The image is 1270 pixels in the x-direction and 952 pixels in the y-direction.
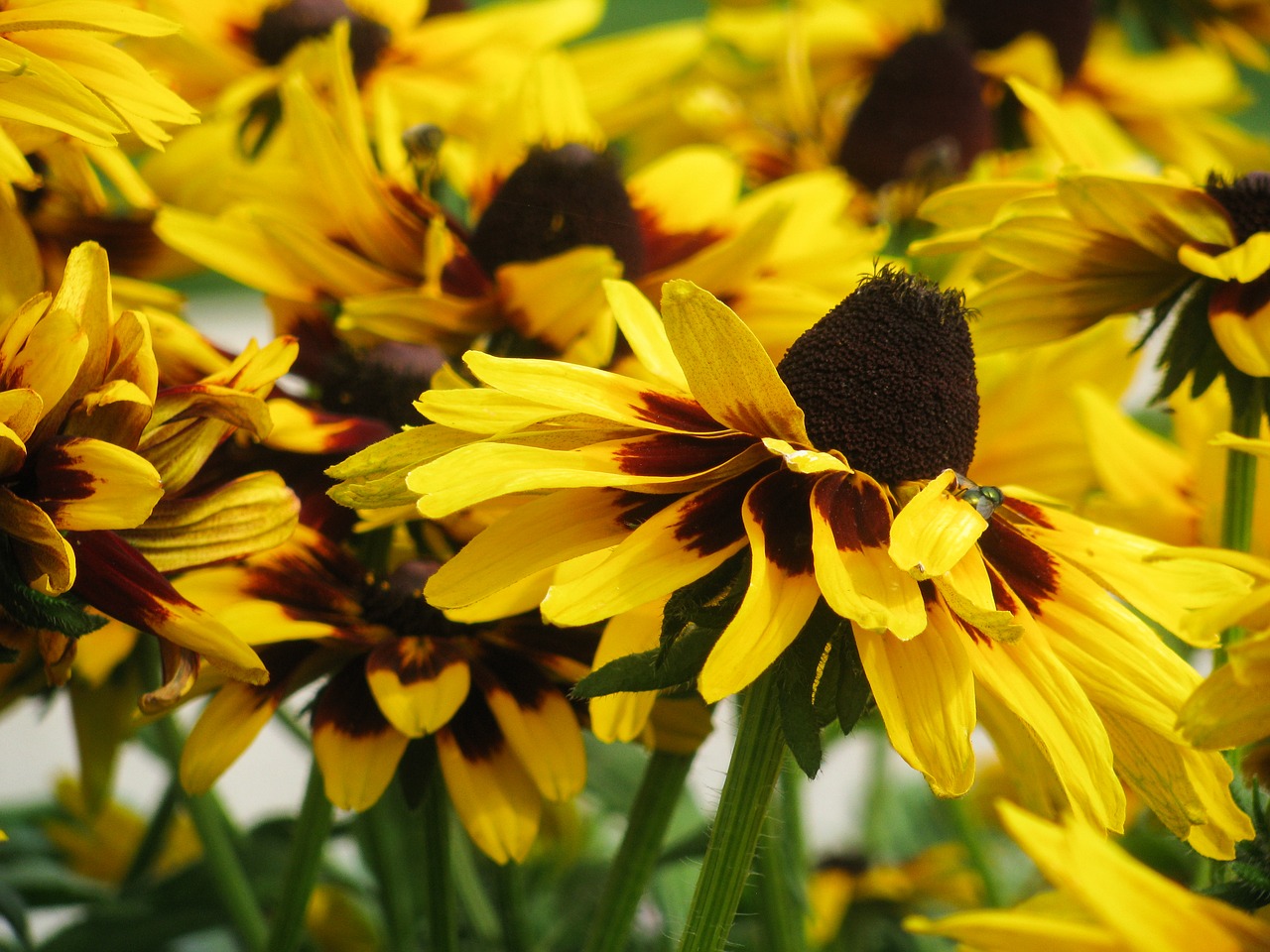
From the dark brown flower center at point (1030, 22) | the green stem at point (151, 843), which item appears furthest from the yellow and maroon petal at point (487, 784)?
the dark brown flower center at point (1030, 22)

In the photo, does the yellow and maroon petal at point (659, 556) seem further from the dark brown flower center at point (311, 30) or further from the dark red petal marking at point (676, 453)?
the dark brown flower center at point (311, 30)

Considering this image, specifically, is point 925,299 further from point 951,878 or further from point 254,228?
point 951,878

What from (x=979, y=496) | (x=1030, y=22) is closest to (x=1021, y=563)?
(x=979, y=496)

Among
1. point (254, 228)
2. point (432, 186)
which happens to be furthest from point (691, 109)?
point (254, 228)

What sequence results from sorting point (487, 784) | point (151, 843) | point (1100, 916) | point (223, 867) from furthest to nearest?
point (151, 843)
point (223, 867)
point (487, 784)
point (1100, 916)

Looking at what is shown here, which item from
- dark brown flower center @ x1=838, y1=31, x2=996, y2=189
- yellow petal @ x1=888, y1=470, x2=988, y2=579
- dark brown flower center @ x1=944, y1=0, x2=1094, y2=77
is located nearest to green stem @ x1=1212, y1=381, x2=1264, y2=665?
yellow petal @ x1=888, y1=470, x2=988, y2=579

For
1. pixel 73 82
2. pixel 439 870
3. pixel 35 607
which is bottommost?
pixel 439 870

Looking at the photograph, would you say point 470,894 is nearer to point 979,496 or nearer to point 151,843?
point 151,843
